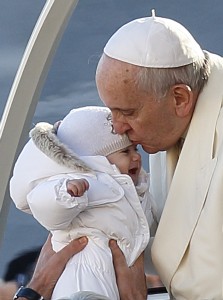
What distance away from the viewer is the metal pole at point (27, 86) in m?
5.12

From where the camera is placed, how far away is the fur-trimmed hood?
3457 millimetres

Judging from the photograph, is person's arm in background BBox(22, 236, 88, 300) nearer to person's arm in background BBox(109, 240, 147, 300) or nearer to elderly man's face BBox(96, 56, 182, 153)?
person's arm in background BBox(109, 240, 147, 300)

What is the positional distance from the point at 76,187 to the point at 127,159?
274 mm

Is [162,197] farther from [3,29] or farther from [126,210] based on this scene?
[3,29]

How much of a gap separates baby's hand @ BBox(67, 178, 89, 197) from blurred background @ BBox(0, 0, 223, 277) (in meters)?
1.52

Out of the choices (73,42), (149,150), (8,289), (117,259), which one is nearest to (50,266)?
(117,259)

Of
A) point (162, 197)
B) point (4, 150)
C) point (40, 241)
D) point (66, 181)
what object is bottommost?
point (40, 241)

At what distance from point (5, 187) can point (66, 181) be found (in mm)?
1912

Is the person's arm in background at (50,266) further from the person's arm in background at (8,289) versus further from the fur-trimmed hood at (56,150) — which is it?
the person's arm in background at (8,289)

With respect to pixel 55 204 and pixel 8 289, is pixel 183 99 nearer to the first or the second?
pixel 55 204

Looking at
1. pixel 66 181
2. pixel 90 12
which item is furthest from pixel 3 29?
pixel 66 181

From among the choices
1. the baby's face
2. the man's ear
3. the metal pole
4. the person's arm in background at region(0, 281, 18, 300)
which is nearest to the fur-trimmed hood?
the baby's face

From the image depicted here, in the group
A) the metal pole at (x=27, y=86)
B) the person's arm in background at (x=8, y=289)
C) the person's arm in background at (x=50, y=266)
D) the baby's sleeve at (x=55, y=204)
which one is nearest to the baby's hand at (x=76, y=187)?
the baby's sleeve at (x=55, y=204)

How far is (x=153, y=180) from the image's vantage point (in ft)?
12.7
